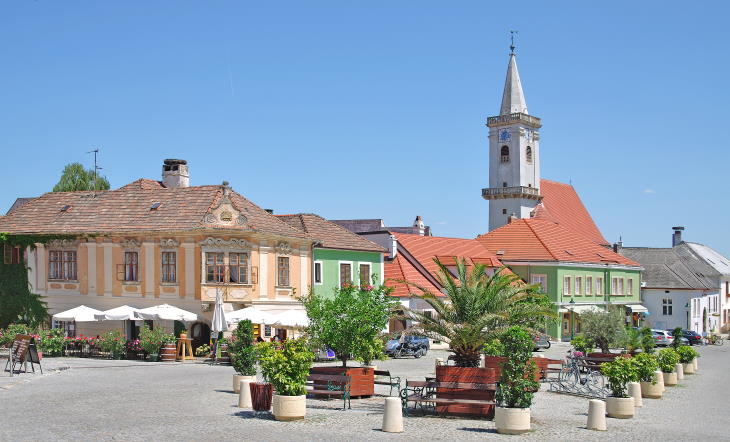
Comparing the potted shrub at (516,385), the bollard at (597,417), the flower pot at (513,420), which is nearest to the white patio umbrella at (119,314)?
the potted shrub at (516,385)

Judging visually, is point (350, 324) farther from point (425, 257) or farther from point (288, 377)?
point (425, 257)

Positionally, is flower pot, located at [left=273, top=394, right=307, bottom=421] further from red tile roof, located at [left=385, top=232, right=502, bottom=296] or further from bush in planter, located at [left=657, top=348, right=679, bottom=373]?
red tile roof, located at [left=385, top=232, right=502, bottom=296]

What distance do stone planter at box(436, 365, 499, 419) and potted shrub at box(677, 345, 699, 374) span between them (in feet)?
55.3

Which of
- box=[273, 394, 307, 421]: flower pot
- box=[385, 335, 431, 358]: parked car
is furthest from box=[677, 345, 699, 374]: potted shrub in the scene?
box=[273, 394, 307, 421]: flower pot

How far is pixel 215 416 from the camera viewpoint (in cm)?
1939

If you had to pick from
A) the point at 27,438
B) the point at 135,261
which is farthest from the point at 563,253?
the point at 27,438

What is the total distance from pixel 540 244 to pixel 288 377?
4492 cm

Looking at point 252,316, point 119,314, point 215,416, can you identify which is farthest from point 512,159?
point 215,416

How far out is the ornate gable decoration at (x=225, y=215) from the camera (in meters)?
38.2

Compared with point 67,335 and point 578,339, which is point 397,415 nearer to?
point 578,339

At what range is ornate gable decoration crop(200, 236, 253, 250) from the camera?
38062 mm

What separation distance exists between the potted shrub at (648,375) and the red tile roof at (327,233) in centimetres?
2096

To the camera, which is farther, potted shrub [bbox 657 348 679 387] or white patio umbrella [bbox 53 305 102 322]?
white patio umbrella [bbox 53 305 102 322]

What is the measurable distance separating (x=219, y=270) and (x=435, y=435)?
22.2m
